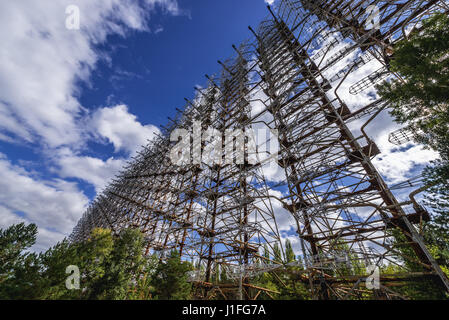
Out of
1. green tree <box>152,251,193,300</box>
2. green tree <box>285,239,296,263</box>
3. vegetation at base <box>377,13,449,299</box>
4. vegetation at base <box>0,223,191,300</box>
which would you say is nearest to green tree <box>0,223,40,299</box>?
vegetation at base <box>0,223,191,300</box>

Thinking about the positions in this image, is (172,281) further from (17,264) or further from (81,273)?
(17,264)

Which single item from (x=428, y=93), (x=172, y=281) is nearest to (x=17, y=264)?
(x=172, y=281)

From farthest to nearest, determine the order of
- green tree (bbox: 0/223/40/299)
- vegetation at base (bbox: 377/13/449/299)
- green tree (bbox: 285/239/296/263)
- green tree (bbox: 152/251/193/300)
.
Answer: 1. green tree (bbox: 285/239/296/263)
2. green tree (bbox: 152/251/193/300)
3. green tree (bbox: 0/223/40/299)
4. vegetation at base (bbox: 377/13/449/299)

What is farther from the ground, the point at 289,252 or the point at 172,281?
the point at 289,252

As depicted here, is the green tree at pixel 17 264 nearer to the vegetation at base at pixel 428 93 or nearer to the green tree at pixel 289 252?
the vegetation at base at pixel 428 93

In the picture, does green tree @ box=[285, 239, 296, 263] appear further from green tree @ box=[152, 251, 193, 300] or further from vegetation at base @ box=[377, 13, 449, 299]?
vegetation at base @ box=[377, 13, 449, 299]

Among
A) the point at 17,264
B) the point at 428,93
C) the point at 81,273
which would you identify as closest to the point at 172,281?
the point at 81,273

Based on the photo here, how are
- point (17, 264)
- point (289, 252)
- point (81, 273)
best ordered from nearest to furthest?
1. point (17, 264)
2. point (81, 273)
3. point (289, 252)

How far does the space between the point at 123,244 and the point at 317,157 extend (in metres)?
13.9

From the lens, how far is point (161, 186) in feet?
75.7

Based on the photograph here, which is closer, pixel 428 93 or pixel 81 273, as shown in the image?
pixel 428 93

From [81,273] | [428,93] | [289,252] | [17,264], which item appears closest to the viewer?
[428,93]
